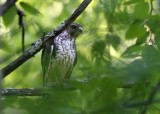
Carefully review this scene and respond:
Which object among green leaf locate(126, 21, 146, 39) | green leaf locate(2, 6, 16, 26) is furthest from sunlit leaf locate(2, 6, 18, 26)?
green leaf locate(126, 21, 146, 39)

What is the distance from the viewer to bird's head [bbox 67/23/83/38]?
11.9ft

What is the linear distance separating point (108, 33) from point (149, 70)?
83.7 inches

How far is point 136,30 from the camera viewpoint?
2387 mm

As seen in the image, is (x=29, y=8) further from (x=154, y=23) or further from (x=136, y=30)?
(x=154, y=23)

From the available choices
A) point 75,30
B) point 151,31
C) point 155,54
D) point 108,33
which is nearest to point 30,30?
point 75,30

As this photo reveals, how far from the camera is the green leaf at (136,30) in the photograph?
234cm

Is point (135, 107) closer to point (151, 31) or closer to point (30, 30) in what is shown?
point (151, 31)

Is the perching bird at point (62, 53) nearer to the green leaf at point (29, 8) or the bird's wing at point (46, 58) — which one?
the bird's wing at point (46, 58)

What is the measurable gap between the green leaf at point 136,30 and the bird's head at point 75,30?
125cm

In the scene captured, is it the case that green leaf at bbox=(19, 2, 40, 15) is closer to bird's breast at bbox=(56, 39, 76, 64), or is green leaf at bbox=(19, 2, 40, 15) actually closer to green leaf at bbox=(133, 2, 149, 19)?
bird's breast at bbox=(56, 39, 76, 64)

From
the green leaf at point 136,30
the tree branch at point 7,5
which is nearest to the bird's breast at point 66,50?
the tree branch at point 7,5

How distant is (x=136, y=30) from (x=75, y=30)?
1.34 meters

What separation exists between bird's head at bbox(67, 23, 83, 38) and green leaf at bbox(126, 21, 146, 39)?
1.25 m

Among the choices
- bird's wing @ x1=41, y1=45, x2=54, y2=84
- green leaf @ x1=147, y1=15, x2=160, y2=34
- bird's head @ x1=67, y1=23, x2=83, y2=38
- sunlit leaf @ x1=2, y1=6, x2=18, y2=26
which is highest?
sunlit leaf @ x1=2, y1=6, x2=18, y2=26
